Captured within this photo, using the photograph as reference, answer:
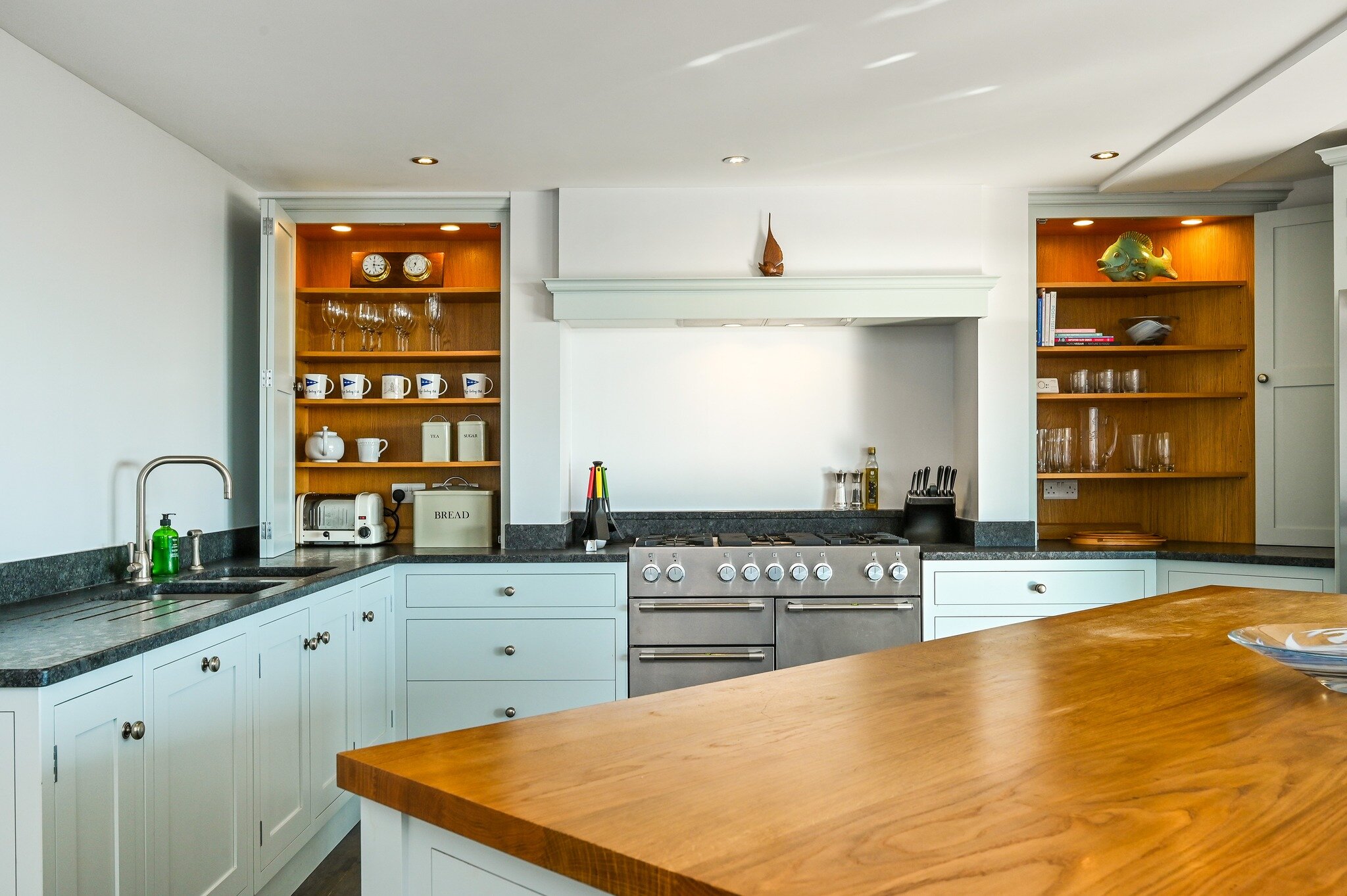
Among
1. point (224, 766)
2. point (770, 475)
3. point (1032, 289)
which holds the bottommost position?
point (224, 766)

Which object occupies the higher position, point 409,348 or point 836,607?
point 409,348

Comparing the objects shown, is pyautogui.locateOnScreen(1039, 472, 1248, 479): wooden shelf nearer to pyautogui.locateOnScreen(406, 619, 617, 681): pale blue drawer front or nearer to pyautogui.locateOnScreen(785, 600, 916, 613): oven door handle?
pyautogui.locateOnScreen(785, 600, 916, 613): oven door handle

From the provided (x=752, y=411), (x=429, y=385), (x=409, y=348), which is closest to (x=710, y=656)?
(x=752, y=411)

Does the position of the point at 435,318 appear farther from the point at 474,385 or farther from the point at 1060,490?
the point at 1060,490

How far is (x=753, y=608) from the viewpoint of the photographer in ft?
11.8

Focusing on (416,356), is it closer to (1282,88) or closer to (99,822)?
(99,822)

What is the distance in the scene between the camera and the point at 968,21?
7.95 ft

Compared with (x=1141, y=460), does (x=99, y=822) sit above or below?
below

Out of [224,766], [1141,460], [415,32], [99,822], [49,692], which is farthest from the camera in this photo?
[1141,460]

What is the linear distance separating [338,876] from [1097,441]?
365 centimetres

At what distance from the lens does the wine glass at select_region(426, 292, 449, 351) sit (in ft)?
13.5

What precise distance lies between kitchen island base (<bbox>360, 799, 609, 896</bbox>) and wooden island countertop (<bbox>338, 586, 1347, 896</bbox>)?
3 centimetres

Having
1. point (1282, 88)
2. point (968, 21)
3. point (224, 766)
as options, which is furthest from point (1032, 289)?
point (224, 766)

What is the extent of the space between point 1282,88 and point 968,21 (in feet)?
3.72
